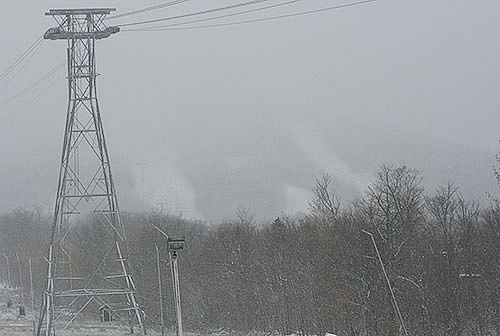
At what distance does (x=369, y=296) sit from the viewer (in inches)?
1468

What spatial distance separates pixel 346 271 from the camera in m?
40.2

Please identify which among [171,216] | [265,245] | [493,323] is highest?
[171,216]

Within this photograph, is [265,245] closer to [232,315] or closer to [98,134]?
[232,315]

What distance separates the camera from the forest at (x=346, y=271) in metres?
37.5

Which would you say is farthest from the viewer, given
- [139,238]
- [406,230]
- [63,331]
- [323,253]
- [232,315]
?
[139,238]

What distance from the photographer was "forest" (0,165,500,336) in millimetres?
37469

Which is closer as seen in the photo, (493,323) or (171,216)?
(493,323)

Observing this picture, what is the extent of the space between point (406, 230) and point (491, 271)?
7.79 metres

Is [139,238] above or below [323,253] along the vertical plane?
above

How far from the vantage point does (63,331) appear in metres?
40.9

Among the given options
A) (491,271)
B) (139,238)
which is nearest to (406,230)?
(491,271)

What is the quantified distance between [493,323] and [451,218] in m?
15.0

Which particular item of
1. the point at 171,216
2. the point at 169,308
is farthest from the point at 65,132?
the point at 171,216

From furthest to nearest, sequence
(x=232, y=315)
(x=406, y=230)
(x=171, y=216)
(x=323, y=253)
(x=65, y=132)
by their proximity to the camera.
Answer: (x=171, y=216) < (x=232, y=315) < (x=323, y=253) < (x=406, y=230) < (x=65, y=132)
